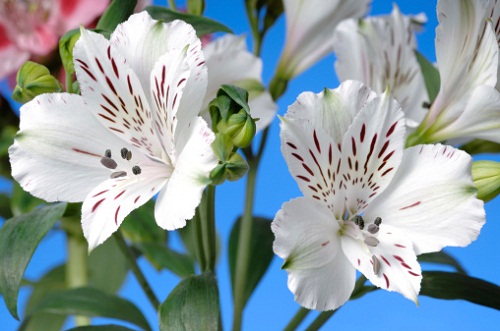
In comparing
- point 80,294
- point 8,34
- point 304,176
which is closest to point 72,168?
point 304,176

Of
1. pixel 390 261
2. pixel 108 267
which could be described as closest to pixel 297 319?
pixel 390 261

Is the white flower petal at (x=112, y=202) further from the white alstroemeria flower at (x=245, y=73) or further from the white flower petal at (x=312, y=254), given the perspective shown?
the white alstroemeria flower at (x=245, y=73)

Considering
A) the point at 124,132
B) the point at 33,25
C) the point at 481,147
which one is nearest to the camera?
the point at 124,132

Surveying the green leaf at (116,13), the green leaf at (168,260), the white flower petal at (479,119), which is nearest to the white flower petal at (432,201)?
the white flower petal at (479,119)

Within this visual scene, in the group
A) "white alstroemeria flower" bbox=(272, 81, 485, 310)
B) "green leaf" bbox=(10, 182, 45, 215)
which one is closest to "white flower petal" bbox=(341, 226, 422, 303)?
"white alstroemeria flower" bbox=(272, 81, 485, 310)

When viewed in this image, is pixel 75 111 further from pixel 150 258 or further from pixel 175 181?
pixel 150 258

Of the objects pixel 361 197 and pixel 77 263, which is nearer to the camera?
pixel 361 197

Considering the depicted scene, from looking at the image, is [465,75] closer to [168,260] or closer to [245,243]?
[245,243]

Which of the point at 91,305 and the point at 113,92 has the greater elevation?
the point at 113,92

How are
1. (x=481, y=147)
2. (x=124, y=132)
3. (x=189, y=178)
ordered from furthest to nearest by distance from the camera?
(x=481, y=147) < (x=124, y=132) < (x=189, y=178)
